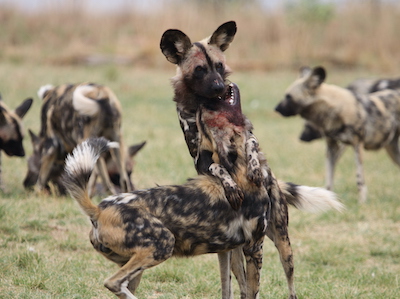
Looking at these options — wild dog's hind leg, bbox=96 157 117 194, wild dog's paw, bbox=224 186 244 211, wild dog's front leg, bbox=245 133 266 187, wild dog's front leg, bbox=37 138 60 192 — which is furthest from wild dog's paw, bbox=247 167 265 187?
wild dog's front leg, bbox=37 138 60 192

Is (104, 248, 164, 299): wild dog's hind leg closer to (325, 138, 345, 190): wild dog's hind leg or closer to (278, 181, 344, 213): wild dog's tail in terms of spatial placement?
(278, 181, 344, 213): wild dog's tail

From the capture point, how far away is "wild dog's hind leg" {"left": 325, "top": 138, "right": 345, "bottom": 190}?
275 inches

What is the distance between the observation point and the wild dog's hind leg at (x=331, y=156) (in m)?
6.98

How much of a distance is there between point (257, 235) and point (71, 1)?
1531 cm

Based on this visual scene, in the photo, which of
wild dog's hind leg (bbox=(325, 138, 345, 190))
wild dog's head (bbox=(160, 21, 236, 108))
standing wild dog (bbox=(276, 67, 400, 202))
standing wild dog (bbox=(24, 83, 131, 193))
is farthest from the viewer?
wild dog's hind leg (bbox=(325, 138, 345, 190))

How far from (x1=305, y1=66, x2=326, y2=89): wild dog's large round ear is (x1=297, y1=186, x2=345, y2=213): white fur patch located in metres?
3.50

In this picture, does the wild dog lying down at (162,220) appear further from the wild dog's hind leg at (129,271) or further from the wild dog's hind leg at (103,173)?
the wild dog's hind leg at (103,173)

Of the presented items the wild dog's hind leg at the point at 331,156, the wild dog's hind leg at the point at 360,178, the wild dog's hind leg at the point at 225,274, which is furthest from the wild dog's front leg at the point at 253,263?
the wild dog's hind leg at the point at 331,156

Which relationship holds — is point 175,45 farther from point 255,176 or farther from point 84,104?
point 84,104

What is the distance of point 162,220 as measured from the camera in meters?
2.96

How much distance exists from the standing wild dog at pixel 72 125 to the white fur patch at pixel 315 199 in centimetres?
254

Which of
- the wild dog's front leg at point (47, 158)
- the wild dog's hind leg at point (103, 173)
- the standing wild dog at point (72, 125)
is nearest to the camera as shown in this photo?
the standing wild dog at point (72, 125)

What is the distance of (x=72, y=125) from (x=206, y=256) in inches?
79.1

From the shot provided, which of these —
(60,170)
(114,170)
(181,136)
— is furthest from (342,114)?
(181,136)
